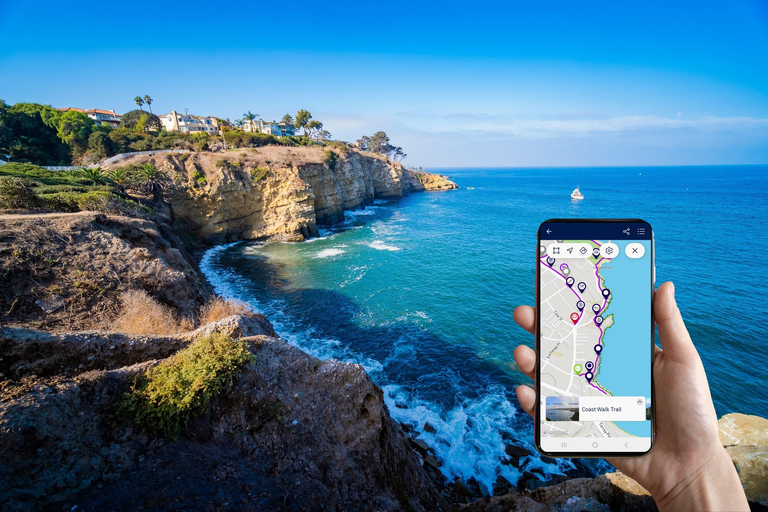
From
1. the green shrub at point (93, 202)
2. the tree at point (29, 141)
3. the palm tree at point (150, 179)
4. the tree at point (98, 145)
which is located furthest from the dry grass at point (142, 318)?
the tree at point (98, 145)

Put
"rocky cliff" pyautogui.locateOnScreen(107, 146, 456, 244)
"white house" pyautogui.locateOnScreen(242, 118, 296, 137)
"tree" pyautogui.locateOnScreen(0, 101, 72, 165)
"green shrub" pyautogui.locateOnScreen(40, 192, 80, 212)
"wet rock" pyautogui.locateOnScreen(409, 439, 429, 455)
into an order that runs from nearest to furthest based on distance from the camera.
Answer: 1. "wet rock" pyautogui.locateOnScreen(409, 439, 429, 455)
2. "green shrub" pyautogui.locateOnScreen(40, 192, 80, 212)
3. "tree" pyautogui.locateOnScreen(0, 101, 72, 165)
4. "rocky cliff" pyautogui.locateOnScreen(107, 146, 456, 244)
5. "white house" pyautogui.locateOnScreen(242, 118, 296, 137)

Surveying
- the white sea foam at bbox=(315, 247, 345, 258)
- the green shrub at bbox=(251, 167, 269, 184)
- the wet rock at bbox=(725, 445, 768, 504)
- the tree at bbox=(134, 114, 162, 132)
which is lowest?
the wet rock at bbox=(725, 445, 768, 504)

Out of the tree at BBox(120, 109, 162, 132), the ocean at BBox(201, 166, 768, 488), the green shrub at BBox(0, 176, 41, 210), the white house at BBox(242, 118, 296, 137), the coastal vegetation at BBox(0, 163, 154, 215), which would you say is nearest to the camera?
the ocean at BBox(201, 166, 768, 488)

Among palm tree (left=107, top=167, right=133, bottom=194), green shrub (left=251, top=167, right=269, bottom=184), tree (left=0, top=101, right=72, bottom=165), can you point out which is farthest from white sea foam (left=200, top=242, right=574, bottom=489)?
tree (left=0, top=101, right=72, bottom=165)

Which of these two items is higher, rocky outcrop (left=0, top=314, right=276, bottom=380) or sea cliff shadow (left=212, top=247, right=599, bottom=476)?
rocky outcrop (left=0, top=314, right=276, bottom=380)

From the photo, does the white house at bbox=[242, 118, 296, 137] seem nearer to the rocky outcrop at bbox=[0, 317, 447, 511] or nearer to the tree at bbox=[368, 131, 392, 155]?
the tree at bbox=[368, 131, 392, 155]

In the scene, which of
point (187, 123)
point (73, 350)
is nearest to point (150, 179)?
point (73, 350)

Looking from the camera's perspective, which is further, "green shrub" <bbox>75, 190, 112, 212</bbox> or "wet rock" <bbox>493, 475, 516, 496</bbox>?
"green shrub" <bbox>75, 190, 112, 212</bbox>

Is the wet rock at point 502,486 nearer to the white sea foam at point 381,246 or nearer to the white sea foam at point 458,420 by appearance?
the white sea foam at point 458,420
